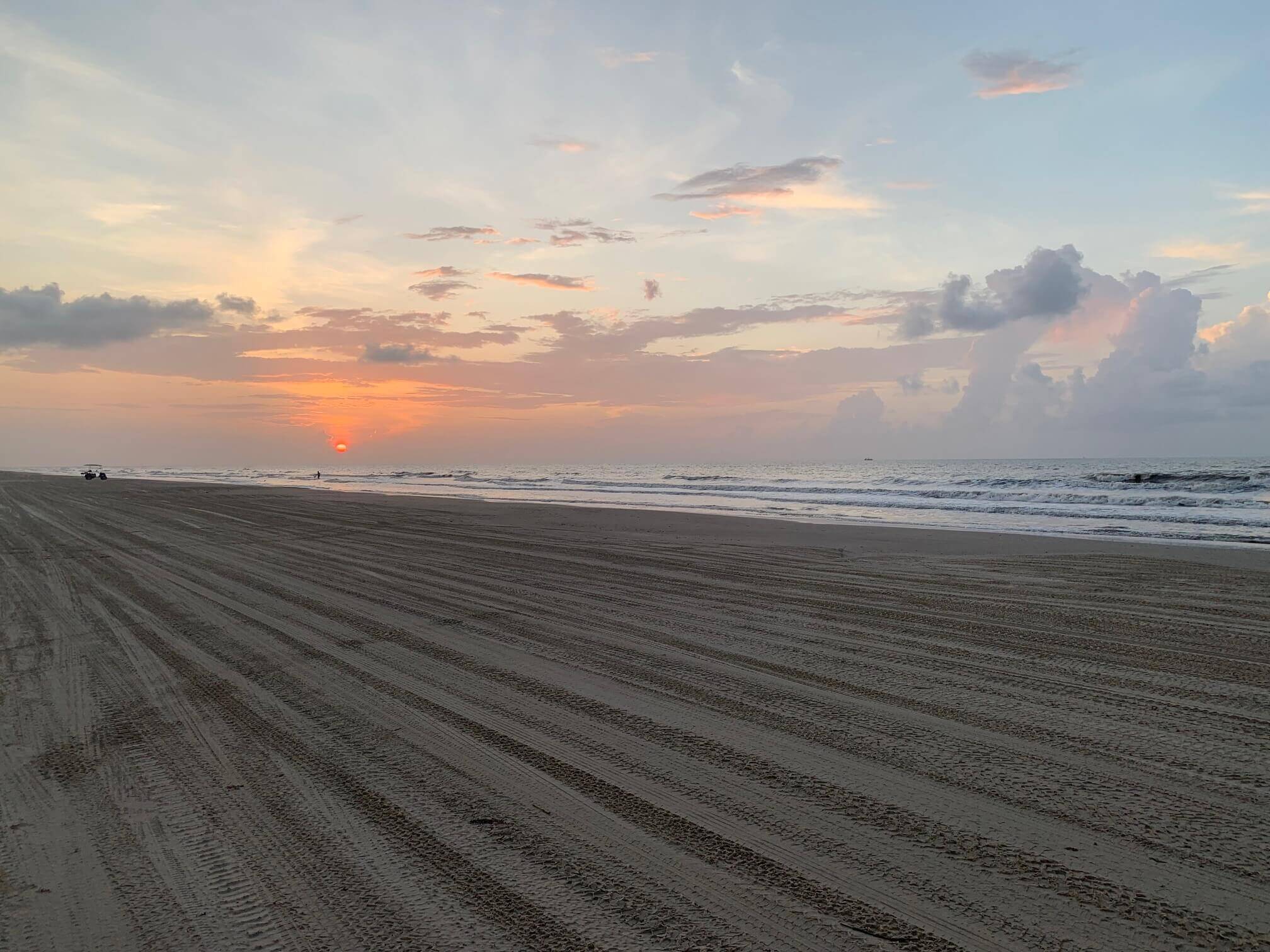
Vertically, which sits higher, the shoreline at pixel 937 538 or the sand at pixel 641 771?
the shoreline at pixel 937 538

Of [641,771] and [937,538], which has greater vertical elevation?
[937,538]

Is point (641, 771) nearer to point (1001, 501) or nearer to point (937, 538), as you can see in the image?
point (937, 538)

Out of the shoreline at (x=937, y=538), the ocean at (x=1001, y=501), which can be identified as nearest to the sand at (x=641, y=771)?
the shoreline at (x=937, y=538)

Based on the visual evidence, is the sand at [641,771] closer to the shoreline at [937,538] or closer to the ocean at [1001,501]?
the shoreline at [937,538]

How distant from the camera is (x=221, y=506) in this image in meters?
26.4

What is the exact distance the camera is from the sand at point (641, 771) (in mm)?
2422

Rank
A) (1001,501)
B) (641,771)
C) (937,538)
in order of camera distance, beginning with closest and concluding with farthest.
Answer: (641,771) < (937,538) < (1001,501)

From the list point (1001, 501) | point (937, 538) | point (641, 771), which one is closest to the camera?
point (641, 771)

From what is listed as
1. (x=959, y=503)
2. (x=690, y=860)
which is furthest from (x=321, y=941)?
(x=959, y=503)

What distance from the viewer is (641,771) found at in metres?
3.52

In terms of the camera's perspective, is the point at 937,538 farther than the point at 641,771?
Yes

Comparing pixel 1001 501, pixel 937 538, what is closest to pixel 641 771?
pixel 937 538

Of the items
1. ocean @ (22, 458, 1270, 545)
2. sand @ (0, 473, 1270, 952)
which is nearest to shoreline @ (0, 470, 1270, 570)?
ocean @ (22, 458, 1270, 545)

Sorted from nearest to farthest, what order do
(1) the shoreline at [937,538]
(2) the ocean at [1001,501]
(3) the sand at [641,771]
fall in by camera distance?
(3) the sand at [641,771] → (1) the shoreline at [937,538] → (2) the ocean at [1001,501]
